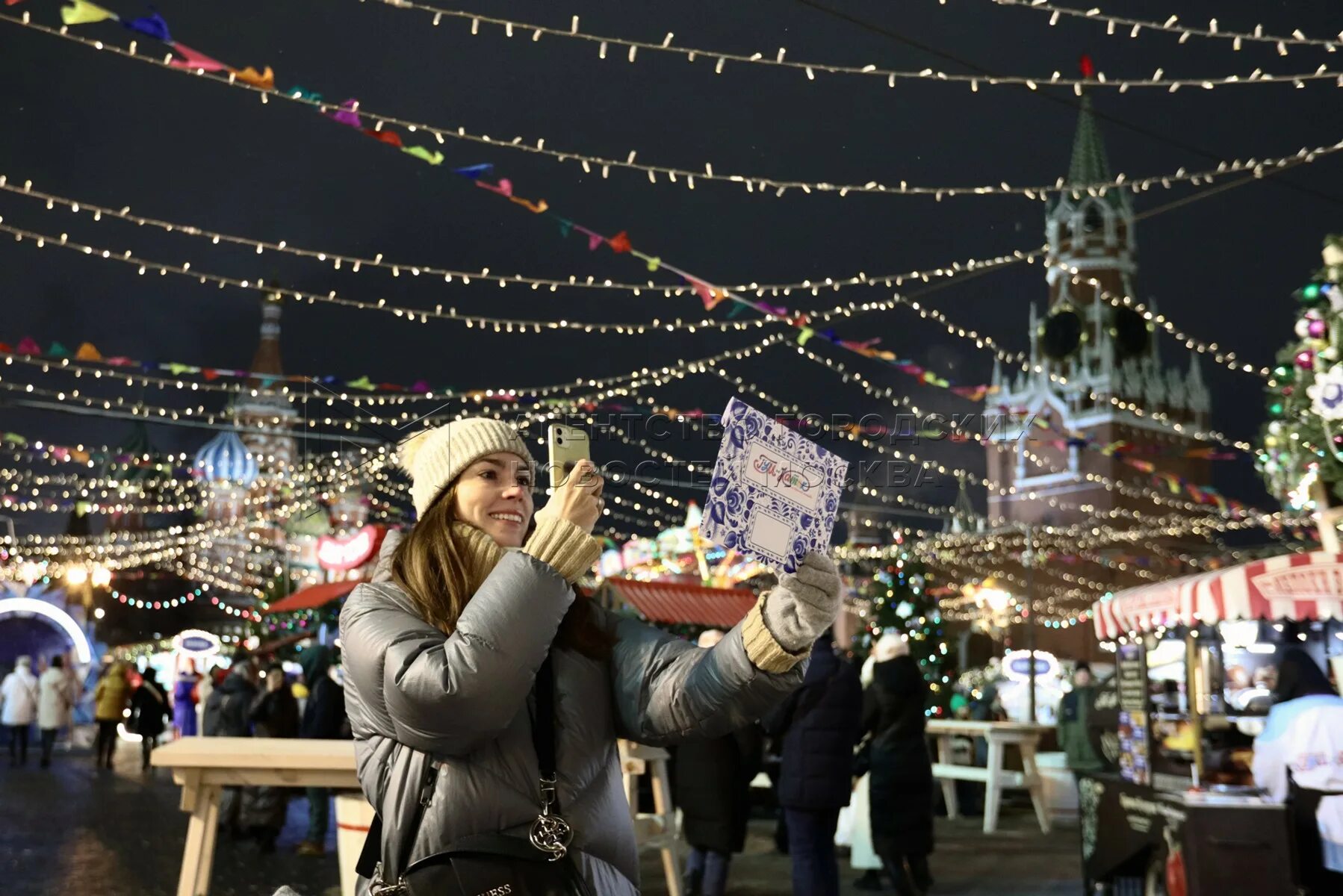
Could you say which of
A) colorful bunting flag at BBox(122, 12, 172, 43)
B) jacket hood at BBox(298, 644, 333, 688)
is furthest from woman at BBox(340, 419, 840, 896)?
jacket hood at BBox(298, 644, 333, 688)

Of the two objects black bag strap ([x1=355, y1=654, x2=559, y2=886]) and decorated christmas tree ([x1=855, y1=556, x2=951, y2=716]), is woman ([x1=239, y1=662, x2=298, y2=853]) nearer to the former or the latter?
black bag strap ([x1=355, y1=654, x2=559, y2=886])

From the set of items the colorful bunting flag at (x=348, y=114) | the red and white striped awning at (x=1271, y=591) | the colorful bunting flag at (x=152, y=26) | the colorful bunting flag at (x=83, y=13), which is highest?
the colorful bunting flag at (x=348, y=114)

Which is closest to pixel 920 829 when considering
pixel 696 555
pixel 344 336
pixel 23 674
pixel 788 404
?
pixel 788 404

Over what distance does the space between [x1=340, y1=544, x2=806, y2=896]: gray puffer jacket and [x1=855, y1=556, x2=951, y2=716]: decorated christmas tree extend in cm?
1727

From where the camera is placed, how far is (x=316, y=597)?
1537cm

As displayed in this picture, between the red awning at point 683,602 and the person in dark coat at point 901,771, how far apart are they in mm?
9080

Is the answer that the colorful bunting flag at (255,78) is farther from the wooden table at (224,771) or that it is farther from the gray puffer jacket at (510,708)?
the gray puffer jacket at (510,708)

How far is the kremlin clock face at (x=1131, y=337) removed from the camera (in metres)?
75.4

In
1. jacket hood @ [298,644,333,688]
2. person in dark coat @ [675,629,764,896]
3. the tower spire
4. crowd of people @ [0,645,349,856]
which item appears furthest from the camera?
the tower spire

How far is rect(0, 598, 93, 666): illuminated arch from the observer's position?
40281mm

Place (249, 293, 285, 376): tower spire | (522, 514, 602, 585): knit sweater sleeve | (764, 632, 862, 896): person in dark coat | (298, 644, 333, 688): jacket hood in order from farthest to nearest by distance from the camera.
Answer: (249, 293, 285, 376): tower spire
(298, 644, 333, 688): jacket hood
(764, 632, 862, 896): person in dark coat
(522, 514, 602, 585): knit sweater sleeve

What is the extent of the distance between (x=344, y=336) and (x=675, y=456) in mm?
12670

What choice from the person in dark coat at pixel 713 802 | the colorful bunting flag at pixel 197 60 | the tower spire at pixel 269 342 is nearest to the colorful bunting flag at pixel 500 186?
the colorful bunting flag at pixel 197 60

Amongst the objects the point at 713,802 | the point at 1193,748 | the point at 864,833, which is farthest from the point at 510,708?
the point at 864,833
